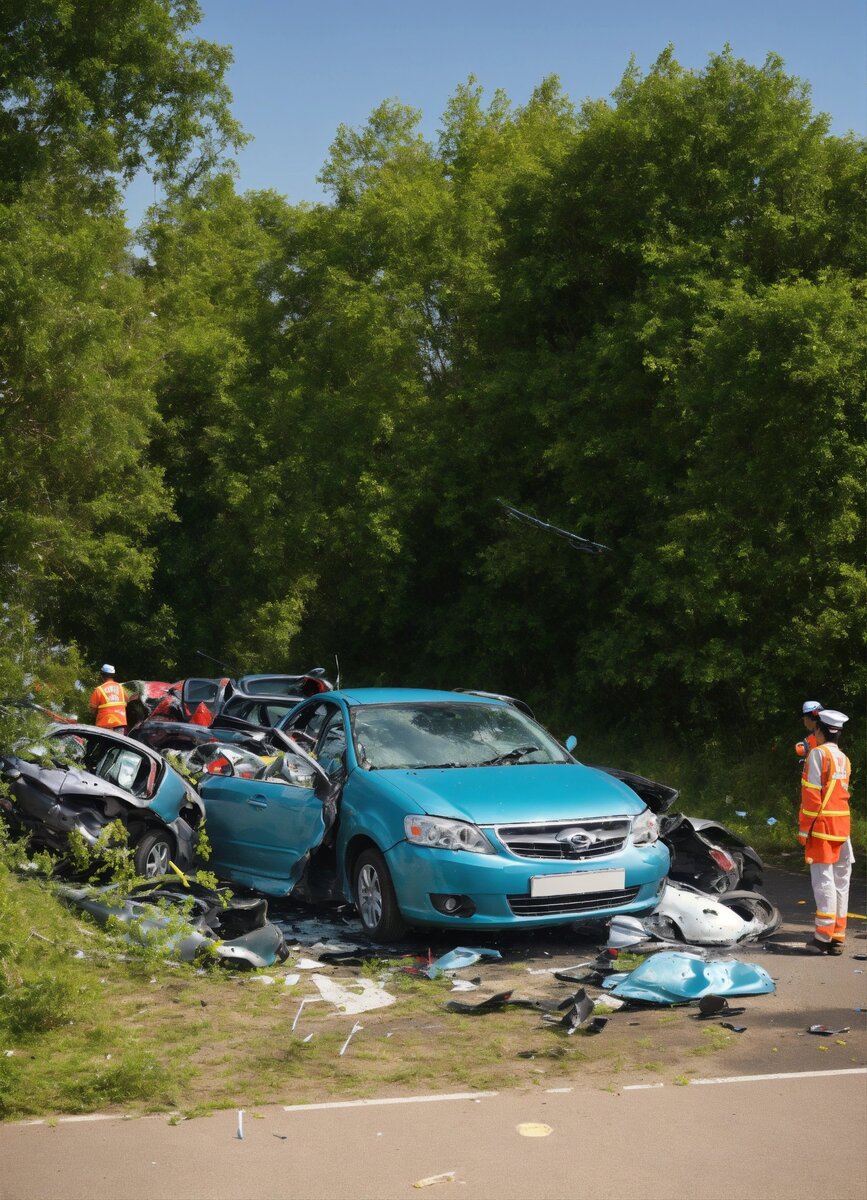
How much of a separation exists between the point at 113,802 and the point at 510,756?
351cm

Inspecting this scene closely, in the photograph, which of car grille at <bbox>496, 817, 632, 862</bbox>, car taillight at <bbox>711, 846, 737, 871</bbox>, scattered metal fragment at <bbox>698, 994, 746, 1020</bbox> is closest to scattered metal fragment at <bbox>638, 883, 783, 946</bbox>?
car grille at <bbox>496, 817, 632, 862</bbox>

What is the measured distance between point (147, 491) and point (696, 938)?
3139 centimetres

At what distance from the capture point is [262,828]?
10.7 metres

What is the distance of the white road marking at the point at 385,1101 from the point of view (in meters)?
5.93

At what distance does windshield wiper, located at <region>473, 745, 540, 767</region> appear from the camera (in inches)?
399

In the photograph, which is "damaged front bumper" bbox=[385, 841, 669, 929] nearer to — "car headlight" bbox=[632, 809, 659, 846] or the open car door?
"car headlight" bbox=[632, 809, 659, 846]

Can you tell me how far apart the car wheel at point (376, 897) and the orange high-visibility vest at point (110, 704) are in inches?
475

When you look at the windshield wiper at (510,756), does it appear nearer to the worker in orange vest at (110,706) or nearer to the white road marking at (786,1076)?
the white road marking at (786,1076)

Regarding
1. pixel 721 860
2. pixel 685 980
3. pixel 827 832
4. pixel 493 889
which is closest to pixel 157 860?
pixel 493 889

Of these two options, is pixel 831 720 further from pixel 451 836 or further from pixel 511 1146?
pixel 511 1146

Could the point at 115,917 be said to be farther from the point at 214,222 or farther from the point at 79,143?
the point at 214,222

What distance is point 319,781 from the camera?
9914 mm

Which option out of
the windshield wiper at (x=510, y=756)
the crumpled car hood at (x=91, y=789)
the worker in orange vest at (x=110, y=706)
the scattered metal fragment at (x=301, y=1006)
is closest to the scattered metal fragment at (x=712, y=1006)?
the scattered metal fragment at (x=301, y=1006)

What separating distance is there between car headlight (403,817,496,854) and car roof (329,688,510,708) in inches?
77.8
